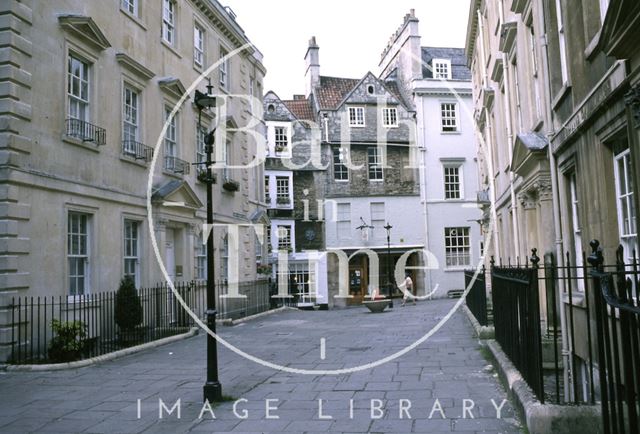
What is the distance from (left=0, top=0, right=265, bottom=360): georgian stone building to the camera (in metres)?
11.4

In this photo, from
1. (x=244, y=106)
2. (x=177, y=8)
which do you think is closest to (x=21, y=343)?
(x=177, y=8)

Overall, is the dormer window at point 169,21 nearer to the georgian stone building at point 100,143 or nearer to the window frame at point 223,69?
the georgian stone building at point 100,143

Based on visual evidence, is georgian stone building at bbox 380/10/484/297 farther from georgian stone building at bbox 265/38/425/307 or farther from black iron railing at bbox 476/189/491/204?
black iron railing at bbox 476/189/491/204

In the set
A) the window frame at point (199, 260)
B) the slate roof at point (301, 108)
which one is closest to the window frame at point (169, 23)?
the window frame at point (199, 260)

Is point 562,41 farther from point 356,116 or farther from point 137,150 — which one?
point 356,116

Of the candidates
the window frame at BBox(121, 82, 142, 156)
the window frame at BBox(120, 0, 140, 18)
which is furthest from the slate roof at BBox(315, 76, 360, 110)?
the window frame at BBox(121, 82, 142, 156)

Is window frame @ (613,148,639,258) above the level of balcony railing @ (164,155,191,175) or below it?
below

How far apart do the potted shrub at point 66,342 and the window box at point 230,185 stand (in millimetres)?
11458

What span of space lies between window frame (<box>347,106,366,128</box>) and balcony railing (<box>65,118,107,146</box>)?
24.8 m

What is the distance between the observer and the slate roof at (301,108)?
127 ft

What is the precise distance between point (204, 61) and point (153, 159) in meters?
6.07

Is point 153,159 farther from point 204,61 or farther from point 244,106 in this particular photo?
point 244,106

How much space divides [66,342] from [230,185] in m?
12.1

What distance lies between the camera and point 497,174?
21375mm
